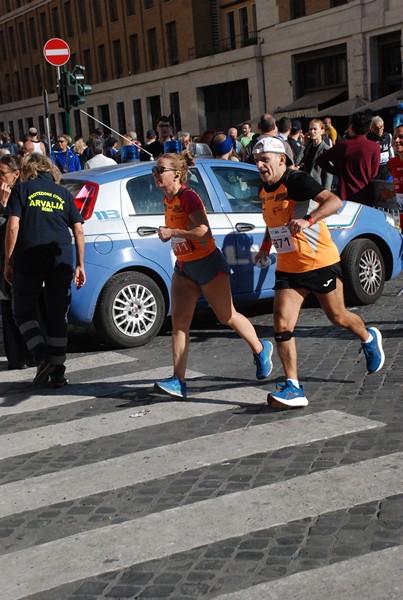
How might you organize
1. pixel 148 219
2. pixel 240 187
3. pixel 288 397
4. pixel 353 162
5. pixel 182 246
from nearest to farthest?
pixel 288 397 < pixel 182 246 < pixel 148 219 < pixel 240 187 < pixel 353 162

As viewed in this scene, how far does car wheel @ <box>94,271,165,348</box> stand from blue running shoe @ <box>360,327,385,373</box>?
7.91 feet

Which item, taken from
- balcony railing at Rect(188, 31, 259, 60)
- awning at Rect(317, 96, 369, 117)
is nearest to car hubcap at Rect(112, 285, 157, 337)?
awning at Rect(317, 96, 369, 117)

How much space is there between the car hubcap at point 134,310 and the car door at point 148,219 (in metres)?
0.32

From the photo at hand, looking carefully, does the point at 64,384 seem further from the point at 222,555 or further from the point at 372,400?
the point at 222,555

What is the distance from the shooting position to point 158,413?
6.40 metres

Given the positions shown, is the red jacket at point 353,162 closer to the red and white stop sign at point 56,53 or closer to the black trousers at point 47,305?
the black trousers at point 47,305

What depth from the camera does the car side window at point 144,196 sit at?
8.66m

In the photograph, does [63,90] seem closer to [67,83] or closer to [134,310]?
[67,83]

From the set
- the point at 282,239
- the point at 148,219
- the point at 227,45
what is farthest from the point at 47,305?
the point at 227,45

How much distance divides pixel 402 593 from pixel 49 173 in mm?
4731

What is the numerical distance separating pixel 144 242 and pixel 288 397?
2813 mm

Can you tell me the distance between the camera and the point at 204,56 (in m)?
49.2

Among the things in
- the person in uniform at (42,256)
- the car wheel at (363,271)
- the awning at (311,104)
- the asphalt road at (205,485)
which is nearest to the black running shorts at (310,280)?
the asphalt road at (205,485)

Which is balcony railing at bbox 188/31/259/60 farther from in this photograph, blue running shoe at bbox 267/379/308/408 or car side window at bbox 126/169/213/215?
blue running shoe at bbox 267/379/308/408
